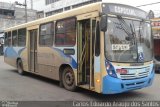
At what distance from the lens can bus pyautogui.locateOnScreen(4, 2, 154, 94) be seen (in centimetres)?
816

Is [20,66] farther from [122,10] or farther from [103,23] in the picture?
[103,23]

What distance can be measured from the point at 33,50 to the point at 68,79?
3648 mm

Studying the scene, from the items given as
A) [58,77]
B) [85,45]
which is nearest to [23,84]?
[58,77]

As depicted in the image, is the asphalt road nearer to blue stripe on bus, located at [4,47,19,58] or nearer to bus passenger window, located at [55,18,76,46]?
bus passenger window, located at [55,18,76,46]

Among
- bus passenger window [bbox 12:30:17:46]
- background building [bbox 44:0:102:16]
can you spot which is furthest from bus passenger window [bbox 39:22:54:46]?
background building [bbox 44:0:102:16]

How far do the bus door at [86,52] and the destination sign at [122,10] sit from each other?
1.85 ft

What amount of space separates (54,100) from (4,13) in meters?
59.2

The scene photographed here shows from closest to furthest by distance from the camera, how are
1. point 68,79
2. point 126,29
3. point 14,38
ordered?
point 126,29 < point 68,79 < point 14,38

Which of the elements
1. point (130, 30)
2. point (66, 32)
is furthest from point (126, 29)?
point (66, 32)

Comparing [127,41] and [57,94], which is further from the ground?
[127,41]

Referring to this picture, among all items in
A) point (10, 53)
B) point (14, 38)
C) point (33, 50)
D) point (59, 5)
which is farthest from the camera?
point (59, 5)

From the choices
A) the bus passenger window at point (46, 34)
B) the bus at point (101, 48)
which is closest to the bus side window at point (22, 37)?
the bus passenger window at point (46, 34)

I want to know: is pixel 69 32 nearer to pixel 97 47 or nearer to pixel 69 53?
pixel 69 53

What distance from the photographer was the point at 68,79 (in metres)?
10.2
